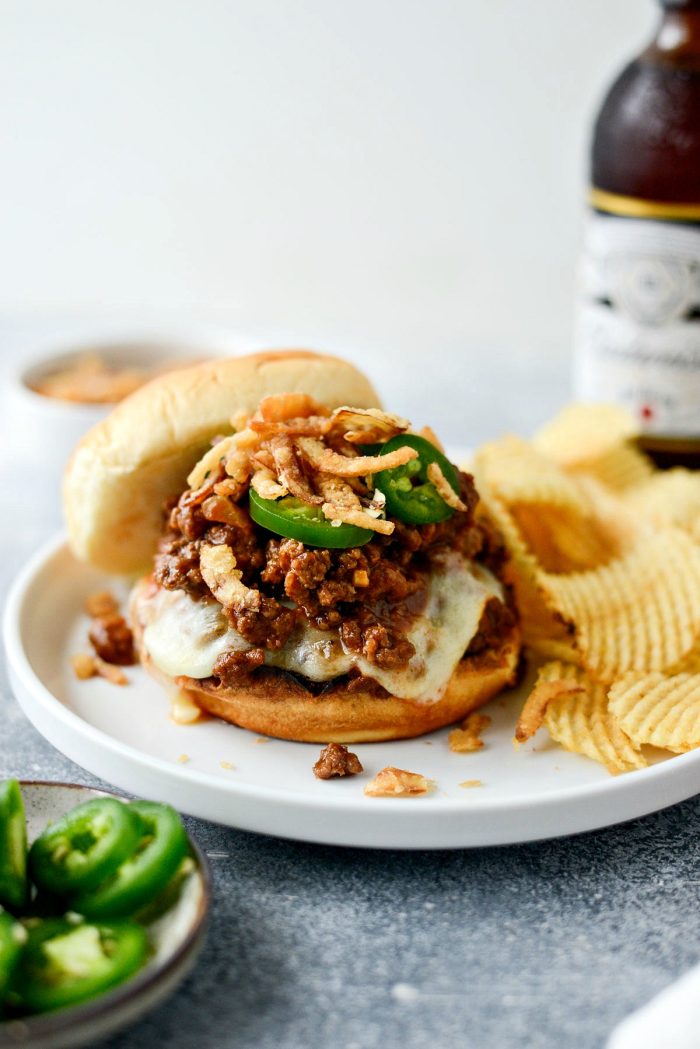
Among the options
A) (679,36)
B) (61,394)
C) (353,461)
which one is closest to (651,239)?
(679,36)

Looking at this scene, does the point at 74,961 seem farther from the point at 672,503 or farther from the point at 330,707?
the point at 672,503

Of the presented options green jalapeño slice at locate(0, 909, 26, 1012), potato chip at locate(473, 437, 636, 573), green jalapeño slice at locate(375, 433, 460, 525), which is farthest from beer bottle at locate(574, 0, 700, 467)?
green jalapeño slice at locate(0, 909, 26, 1012)

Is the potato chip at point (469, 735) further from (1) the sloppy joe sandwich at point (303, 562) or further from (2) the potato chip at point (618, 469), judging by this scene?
(2) the potato chip at point (618, 469)

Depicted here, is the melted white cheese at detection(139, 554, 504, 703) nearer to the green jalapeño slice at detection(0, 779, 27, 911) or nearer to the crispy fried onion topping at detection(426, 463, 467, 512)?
the crispy fried onion topping at detection(426, 463, 467, 512)

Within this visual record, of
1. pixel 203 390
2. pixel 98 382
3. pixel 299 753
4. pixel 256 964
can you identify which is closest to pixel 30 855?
pixel 256 964

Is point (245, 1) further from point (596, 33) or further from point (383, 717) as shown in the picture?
point (383, 717)
